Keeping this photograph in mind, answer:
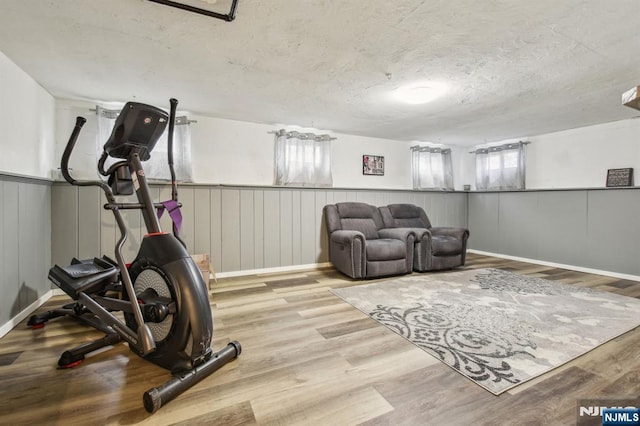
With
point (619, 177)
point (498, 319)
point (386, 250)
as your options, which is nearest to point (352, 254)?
point (386, 250)

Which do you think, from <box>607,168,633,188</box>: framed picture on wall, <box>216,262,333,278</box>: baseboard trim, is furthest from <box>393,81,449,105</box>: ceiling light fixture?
<box>607,168,633,188</box>: framed picture on wall

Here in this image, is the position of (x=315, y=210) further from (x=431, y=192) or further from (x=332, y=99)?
(x=431, y=192)

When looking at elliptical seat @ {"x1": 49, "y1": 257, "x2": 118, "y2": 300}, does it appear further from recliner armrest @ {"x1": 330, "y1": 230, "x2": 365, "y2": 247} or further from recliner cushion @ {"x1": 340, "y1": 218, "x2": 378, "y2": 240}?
recliner cushion @ {"x1": 340, "y1": 218, "x2": 378, "y2": 240}

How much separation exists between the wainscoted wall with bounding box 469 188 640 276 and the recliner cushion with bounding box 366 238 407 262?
8.37 feet

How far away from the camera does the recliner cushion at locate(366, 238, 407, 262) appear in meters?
3.52

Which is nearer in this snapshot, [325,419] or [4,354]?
[325,419]

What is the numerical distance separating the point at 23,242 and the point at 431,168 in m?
5.56

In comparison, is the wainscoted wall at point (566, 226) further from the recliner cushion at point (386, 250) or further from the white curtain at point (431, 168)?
the recliner cushion at point (386, 250)

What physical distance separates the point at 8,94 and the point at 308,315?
302 centimetres

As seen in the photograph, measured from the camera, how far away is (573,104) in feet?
10.6

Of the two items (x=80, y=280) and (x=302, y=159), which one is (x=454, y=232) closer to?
(x=302, y=159)

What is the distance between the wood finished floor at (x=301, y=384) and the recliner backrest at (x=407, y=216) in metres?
2.67

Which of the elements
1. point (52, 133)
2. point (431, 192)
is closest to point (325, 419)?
point (52, 133)

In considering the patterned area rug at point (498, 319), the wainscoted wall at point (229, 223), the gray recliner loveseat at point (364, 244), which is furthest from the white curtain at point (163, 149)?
the patterned area rug at point (498, 319)
